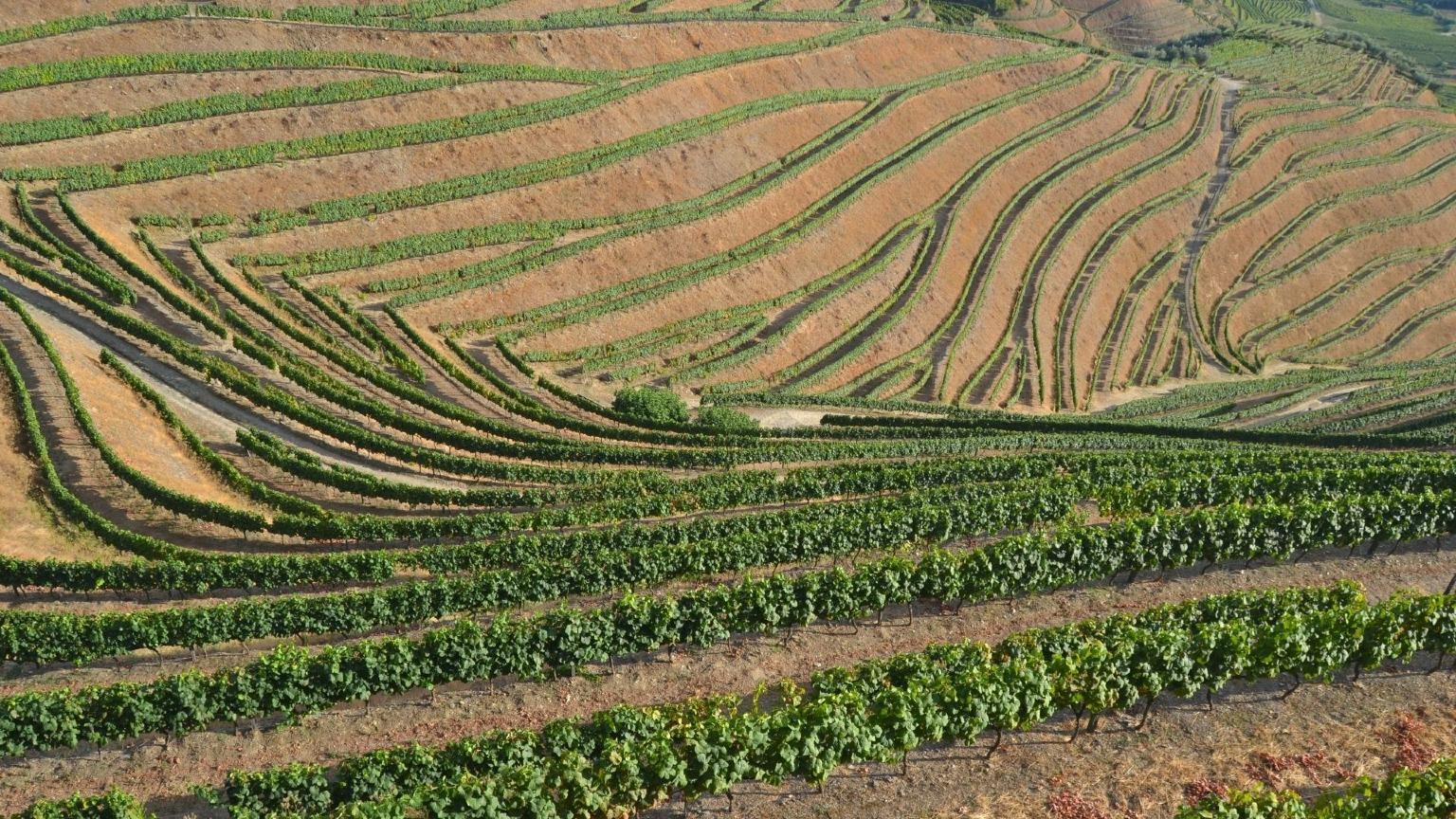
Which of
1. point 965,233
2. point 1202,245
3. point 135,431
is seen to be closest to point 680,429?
point 135,431

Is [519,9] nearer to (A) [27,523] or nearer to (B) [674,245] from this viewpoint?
(B) [674,245]

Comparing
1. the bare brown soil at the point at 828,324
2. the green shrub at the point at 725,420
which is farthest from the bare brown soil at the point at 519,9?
the green shrub at the point at 725,420

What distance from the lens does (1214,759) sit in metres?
29.4

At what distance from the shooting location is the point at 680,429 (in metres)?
62.6

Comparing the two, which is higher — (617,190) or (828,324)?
(617,190)

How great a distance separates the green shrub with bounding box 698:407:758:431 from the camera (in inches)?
2522

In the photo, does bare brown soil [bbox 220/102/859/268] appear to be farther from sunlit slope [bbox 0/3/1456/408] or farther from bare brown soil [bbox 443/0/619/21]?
bare brown soil [bbox 443/0/619/21]

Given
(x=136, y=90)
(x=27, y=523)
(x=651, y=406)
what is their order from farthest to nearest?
1. (x=136, y=90)
2. (x=651, y=406)
3. (x=27, y=523)

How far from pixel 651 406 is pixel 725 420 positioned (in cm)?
508

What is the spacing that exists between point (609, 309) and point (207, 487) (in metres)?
36.2

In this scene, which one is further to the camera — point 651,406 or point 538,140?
point 538,140

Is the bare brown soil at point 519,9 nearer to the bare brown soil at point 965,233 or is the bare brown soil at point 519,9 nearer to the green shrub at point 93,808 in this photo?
the bare brown soil at point 965,233

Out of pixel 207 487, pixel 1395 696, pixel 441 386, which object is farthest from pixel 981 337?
pixel 207 487

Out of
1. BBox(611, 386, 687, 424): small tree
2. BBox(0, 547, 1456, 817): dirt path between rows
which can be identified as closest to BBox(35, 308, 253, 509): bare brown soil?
BBox(0, 547, 1456, 817): dirt path between rows
